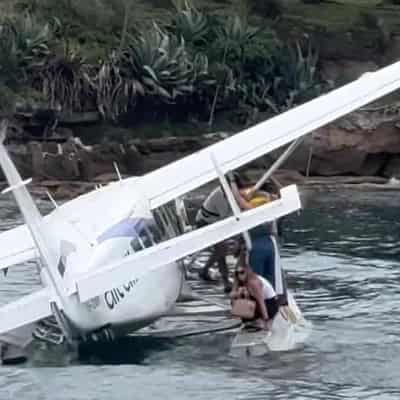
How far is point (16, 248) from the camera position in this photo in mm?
16766

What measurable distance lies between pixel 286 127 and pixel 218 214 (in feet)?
7.93

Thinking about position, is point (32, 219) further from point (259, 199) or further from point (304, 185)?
point (304, 185)

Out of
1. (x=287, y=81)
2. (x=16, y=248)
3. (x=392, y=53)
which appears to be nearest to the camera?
(x=16, y=248)

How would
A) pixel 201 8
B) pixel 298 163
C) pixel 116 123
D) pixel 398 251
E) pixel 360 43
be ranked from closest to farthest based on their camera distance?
1. pixel 398 251
2. pixel 298 163
3. pixel 116 123
4. pixel 360 43
5. pixel 201 8

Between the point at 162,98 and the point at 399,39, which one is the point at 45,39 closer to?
the point at 162,98

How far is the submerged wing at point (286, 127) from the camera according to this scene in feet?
51.7

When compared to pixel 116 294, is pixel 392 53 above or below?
below

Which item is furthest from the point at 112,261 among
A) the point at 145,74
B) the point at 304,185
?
the point at 145,74

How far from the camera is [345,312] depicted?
59.1ft

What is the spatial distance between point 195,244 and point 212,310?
3563mm

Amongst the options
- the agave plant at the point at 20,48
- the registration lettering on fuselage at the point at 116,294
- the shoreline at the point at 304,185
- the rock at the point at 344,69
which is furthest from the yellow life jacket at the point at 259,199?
the rock at the point at 344,69

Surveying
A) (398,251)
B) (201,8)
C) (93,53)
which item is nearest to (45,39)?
(93,53)

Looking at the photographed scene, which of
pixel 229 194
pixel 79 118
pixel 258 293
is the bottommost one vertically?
pixel 79 118

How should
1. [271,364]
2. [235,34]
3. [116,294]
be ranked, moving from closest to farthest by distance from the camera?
[116,294] < [271,364] < [235,34]
